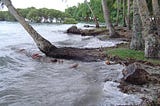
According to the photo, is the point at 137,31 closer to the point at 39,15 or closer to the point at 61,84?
the point at 61,84

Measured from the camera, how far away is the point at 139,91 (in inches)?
367

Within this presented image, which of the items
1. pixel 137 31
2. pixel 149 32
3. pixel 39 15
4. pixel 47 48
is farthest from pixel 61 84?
Answer: pixel 39 15

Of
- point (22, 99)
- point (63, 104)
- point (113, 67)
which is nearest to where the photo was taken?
point (63, 104)

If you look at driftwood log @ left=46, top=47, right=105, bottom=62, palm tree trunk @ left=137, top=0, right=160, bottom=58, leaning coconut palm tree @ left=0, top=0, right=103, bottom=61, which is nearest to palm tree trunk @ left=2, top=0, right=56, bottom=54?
leaning coconut palm tree @ left=0, top=0, right=103, bottom=61

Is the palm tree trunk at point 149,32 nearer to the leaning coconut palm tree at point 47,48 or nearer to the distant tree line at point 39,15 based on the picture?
the leaning coconut palm tree at point 47,48

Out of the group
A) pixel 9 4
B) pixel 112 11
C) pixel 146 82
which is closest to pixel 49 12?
pixel 112 11

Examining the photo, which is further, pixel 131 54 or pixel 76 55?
pixel 76 55

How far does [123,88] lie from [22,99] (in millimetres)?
2993

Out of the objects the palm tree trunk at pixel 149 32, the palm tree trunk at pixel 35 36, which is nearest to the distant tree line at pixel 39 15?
the palm tree trunk at pixel 35 36

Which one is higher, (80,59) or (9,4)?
(9,4)

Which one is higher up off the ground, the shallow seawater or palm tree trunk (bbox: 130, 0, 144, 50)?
palm tree trunk (bbox: 130, 0, 144, 50)

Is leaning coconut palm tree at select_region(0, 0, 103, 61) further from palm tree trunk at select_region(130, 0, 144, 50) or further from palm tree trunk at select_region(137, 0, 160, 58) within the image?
palm tree trunk at select_region(137, 0, 160, 58)

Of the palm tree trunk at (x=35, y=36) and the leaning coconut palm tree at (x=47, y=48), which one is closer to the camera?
the leaning coconut palm tree at (x=47, y=48)

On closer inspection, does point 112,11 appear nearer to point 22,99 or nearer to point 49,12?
point 49,12
